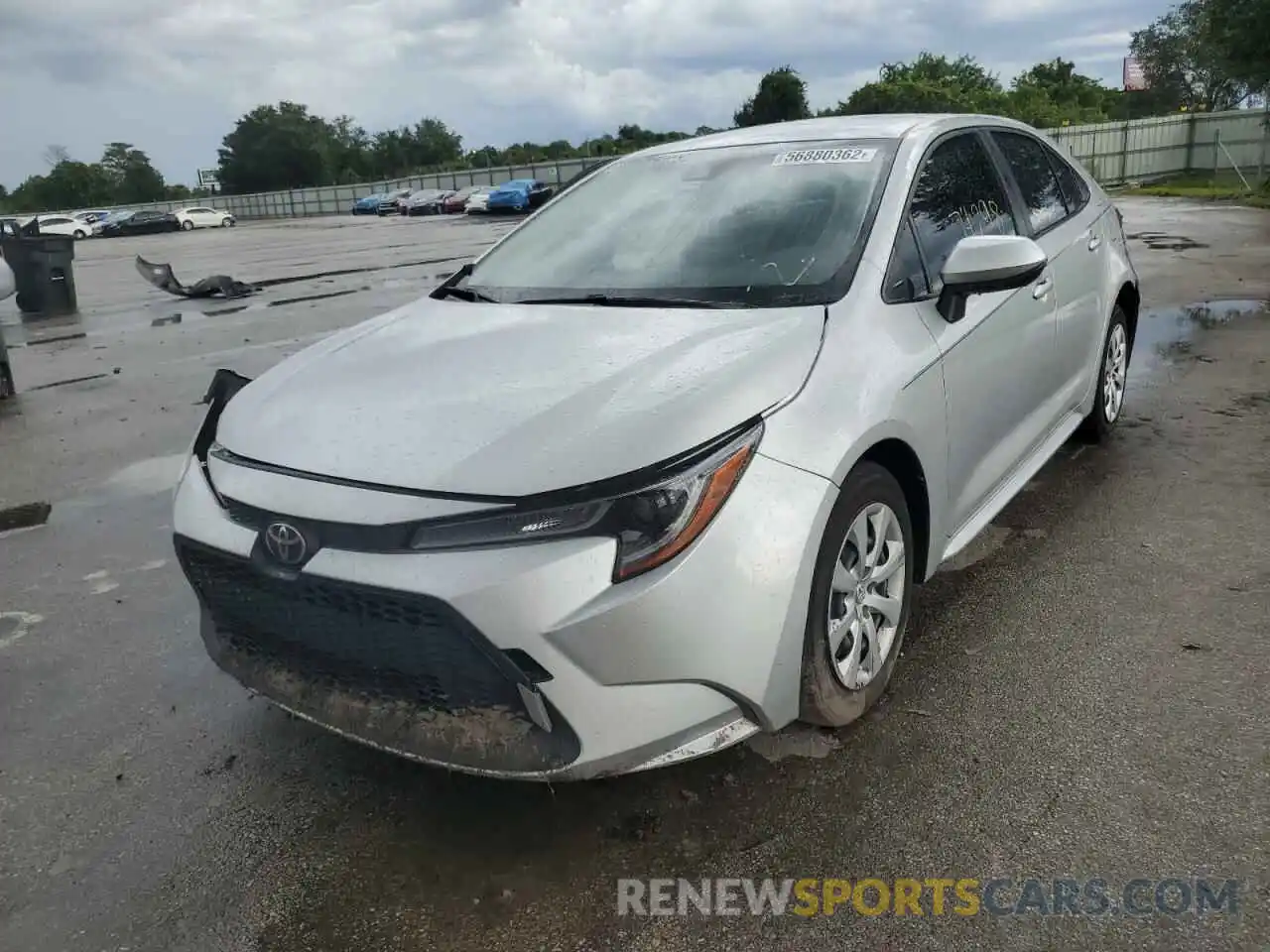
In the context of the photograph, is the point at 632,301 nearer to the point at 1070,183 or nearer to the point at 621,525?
the point at 621,525

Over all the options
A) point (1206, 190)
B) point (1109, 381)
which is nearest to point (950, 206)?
point (1109, 381)

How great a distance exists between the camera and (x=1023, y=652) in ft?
10.6

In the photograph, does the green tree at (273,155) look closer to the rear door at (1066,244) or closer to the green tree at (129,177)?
the green tree at (129,177)

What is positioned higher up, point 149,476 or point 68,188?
point 68,188

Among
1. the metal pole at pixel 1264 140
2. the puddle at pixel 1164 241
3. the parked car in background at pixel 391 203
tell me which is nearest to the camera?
the puddle at pixel 1164 241

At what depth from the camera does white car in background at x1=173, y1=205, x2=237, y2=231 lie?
54.6m

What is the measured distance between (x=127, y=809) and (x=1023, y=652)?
2666 millimetres

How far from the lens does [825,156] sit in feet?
11.6

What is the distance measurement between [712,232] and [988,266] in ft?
2.94

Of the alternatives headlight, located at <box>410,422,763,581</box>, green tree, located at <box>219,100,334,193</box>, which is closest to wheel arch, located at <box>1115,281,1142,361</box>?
headlight, located at <box>410,422,763,581</box>

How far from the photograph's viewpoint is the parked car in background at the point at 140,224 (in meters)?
52.8

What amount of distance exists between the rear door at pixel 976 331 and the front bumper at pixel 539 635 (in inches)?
38.5

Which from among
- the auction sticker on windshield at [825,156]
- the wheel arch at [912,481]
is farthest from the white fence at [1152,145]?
the wheel arch at [912,481]

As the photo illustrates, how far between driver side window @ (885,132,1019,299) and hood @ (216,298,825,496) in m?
0.60
